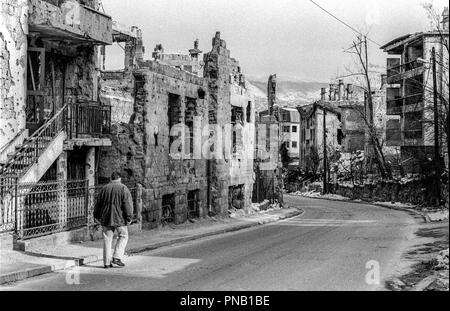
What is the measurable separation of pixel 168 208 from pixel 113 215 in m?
9.40

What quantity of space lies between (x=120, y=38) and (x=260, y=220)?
23.8m

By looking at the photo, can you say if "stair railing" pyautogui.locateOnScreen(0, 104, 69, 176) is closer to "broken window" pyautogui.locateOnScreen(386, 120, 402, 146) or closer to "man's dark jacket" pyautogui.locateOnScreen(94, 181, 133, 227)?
"man's dark jacket" pyautogui.locateOnScreen(94, 181, 133, 227)

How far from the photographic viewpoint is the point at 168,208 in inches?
829

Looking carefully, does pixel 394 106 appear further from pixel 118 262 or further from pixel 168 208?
pixel 118 262

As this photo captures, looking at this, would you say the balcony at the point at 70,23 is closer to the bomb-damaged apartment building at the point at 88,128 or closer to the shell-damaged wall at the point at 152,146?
the bomb-damaged apartment building at the point at 88,128

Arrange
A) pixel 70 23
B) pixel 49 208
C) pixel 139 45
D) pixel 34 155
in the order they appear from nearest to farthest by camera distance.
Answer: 1. pixel 49 208
2. pixel 34 155
3. pixel 70 23
4. pixel 139 45

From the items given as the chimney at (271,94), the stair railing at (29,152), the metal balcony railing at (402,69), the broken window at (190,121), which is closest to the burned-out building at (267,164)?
the chimney at (271,94)

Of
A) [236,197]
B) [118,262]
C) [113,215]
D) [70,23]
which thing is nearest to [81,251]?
[118,262]

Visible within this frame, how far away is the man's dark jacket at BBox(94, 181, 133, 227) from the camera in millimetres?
11695

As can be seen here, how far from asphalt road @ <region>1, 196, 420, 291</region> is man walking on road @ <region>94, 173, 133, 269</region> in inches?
12.7

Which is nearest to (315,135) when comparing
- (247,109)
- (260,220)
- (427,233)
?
(247,109)

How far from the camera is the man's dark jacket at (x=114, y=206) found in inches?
460

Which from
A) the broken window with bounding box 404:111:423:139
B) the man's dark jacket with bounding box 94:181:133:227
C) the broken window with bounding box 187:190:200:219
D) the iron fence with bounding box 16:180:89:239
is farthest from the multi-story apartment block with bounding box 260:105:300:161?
the man's dark jacket with bounding box 94:181:133:227

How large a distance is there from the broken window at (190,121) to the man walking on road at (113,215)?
10729mm
